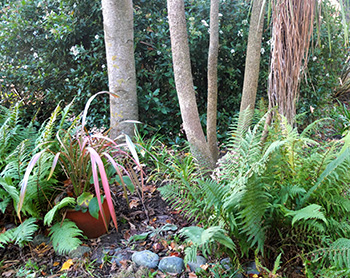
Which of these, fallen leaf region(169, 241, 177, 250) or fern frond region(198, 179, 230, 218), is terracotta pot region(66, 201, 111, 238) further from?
fern frond region(198, 179, 230, 218)

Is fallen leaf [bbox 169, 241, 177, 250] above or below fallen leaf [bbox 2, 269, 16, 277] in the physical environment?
above

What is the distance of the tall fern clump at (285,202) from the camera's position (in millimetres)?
1692

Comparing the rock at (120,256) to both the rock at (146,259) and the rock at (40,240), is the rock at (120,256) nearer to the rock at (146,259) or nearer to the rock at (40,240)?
the rock at (146,259)

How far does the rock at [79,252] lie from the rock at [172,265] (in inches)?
21.7

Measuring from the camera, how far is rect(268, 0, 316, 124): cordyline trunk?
6.37 ft

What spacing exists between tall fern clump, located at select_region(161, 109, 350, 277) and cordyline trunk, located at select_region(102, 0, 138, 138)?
60.6 inches

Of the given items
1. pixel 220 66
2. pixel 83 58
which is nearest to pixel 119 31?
pixel 83 58

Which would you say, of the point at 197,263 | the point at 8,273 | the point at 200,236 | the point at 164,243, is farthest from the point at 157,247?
the point at 8,273

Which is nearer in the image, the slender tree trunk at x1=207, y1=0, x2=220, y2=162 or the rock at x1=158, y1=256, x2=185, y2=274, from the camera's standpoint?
the rock at x1=158, y1=256, x2=185, y2=274

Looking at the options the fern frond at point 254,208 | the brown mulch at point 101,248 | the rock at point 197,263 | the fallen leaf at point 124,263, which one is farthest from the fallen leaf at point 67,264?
the fern frond at point 254,208

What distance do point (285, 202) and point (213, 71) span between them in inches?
53.0

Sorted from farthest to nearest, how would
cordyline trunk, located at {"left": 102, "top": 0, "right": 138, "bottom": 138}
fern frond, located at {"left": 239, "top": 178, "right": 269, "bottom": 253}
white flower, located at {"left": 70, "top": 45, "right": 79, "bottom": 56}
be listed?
1. white flower, located at {"left": 70, "top": 45, "right": 79, "bottom": 56}
2. cordyline trunk, located at {"left": 102, "top": 0, "right": 138, "bottom": 138}
3. fern frond, located at {"left": 239, "top": 178, "right": 269, "bottom": 253}

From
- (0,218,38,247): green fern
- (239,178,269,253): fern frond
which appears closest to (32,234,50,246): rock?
(0,218,38,247): green fern

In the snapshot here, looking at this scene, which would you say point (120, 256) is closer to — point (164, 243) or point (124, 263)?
point (124, 263)
